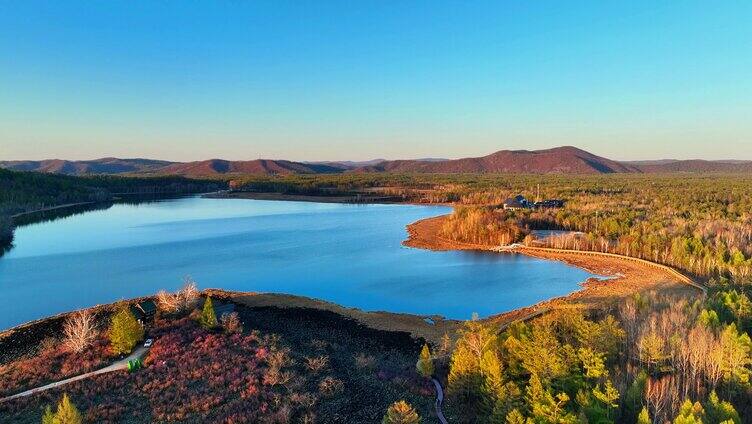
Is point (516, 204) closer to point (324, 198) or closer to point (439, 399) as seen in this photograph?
point (324, 198)

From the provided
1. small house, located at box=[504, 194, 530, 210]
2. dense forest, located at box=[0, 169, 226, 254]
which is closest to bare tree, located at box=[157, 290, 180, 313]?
dense forest, located at box=[0, 169, 226, 254]

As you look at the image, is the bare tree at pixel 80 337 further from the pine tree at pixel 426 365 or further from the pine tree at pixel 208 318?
the pine tree at pixel 426 365

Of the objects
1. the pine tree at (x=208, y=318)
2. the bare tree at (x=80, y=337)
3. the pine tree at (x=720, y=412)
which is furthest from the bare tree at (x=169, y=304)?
A: the pine tree at (x=720, y=412)

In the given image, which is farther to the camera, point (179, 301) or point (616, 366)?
point (179, 301)

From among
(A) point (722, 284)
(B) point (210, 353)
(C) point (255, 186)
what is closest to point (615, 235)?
(A) point (722, 284)

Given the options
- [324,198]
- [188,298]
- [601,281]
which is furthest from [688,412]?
[324,198]

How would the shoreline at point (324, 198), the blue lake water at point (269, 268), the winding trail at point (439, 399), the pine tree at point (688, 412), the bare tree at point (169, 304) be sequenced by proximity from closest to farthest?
the pine tree at point (688, 412) < the winding trail at point (439, 399) < the bare tree at point (169, 304) < the blue lake water at point (269, 268) < the shoreline at point (324, 198)

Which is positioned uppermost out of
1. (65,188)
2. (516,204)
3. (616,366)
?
(65,188)

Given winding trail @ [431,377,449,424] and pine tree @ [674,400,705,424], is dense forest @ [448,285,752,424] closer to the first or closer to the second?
pine tree @ [674,400,705,424]
